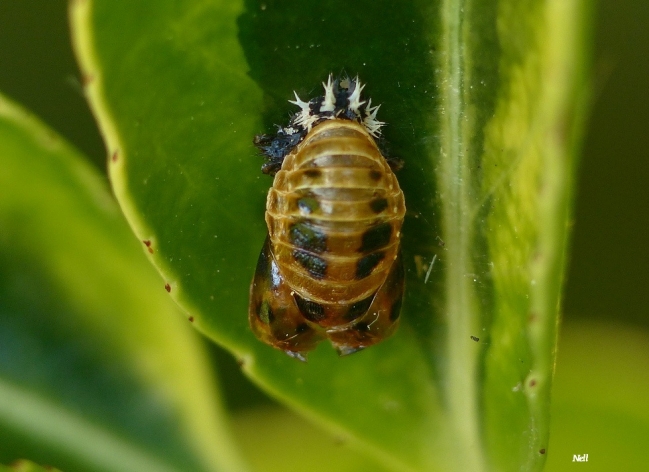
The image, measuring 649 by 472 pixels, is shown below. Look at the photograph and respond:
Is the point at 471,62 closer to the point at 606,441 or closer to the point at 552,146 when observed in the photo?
the point at 552,146

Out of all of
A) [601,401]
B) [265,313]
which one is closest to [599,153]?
[601,401]

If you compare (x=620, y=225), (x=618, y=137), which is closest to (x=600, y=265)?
(x=620, y=225)

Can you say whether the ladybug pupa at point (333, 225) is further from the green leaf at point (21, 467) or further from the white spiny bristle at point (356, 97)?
the green leaf at point (21, 467)

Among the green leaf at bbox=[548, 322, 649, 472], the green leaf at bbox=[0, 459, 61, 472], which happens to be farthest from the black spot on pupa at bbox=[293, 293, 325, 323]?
the green leaf at bbox=[548, 322, 649, 472]

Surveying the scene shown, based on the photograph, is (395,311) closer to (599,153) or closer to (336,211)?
(336,211)

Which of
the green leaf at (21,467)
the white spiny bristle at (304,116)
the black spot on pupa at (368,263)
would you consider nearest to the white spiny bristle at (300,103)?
the white spiny bristle at (304,116)
